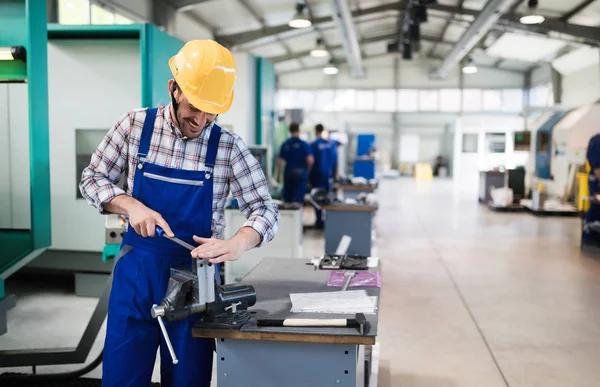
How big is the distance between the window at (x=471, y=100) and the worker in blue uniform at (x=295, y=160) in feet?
51.0

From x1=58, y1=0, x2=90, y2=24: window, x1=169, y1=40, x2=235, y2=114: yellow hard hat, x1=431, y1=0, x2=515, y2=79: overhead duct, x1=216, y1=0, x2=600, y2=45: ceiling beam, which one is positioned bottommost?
x1=169, y1=40, x2=235, y2=114: yellow hard hat

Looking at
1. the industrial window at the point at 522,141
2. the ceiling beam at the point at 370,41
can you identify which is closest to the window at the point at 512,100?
the ceiling beam at the point at 370,41

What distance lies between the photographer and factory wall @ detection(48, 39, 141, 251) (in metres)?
4.73

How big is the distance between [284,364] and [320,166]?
728 centimetres

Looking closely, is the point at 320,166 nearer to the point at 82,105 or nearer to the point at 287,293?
the point at 82,105

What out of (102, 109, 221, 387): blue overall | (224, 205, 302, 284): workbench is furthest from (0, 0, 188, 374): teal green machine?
(224, 205, 302, 284): workbench

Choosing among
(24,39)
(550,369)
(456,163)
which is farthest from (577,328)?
(456,163)

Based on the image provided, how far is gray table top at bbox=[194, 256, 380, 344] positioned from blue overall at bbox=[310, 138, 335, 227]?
20.4 feet

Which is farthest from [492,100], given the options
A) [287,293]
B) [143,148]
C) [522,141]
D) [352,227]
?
[143,148]

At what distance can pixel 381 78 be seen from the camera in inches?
875

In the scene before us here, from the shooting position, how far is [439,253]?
710 centimetres

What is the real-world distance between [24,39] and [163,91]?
5.82 ft

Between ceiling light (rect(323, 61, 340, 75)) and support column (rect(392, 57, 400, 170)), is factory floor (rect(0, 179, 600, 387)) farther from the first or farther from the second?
support column (rect(392, 57, 400, 170))

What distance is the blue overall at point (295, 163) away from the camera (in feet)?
25.7
